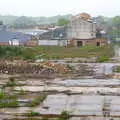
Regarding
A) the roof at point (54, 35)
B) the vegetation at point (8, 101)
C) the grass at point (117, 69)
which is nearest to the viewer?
the vegetation at point (8, 101)

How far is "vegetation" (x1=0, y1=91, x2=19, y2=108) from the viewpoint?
14500 millimetres

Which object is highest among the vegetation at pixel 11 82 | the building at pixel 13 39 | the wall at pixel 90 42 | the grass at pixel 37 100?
the building at pixel 13 39

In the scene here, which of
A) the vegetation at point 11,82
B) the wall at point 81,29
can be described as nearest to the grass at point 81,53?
the wall at point 81,29

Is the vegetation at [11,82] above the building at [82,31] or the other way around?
the other way around

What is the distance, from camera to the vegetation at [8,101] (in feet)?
47.6

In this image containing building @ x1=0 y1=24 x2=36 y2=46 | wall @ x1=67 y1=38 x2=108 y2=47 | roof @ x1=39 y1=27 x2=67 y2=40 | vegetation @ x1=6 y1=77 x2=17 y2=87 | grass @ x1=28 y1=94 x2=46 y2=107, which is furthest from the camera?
roof @ x1=39 y1=27 x2=67 y2=40

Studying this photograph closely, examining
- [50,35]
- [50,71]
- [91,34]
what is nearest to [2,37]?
[50,35]

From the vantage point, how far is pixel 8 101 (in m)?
15.1

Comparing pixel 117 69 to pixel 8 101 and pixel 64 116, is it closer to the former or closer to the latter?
pixel 8 101

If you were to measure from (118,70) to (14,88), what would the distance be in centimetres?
718

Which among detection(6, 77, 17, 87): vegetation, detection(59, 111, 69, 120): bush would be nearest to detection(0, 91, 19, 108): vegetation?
detection(59, 111, 69, 120): bush

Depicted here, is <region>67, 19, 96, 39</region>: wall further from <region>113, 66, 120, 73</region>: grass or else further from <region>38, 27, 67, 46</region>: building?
<region>113, 66, 120, 73</region>: grass

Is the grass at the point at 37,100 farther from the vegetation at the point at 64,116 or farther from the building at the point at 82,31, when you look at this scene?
the building at the point at 82,31

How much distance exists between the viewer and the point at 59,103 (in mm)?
15086
